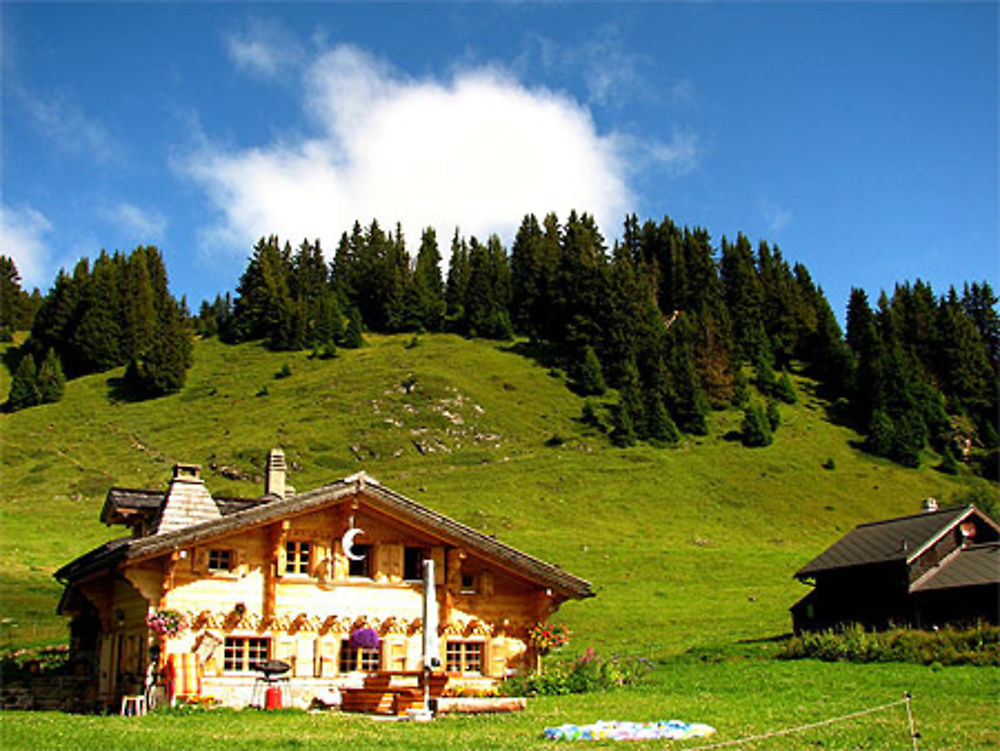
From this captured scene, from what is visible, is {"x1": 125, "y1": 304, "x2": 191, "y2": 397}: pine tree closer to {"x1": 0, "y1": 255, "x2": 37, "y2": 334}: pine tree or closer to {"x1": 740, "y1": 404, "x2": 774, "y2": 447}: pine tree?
{"x1": 0, "y1": 255, "x2": 37, "y2": 334}: pine tree

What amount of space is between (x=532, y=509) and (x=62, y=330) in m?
84.1

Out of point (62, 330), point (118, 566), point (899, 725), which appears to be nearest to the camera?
point (899, 725)

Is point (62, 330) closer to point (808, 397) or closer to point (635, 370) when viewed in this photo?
point (635, 370)

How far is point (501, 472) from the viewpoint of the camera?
297 ft

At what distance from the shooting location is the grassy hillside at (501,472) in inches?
2203

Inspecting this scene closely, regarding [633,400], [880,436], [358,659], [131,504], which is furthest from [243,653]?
[880,436]

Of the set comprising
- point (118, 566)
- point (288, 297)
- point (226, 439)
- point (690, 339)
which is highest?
point (288, 297)

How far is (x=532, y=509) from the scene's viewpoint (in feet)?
260

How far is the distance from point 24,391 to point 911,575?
102377 millimetres

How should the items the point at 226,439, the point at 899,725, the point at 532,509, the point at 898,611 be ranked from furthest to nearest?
1. the point at 226,439
2. the point at 532,509
3. the point at 898,611
4. the point at 899,725

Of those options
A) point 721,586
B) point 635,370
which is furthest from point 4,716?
point 635,370

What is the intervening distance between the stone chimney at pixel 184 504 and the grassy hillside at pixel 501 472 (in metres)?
21.1

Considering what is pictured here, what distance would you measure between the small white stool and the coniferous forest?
3319 inches

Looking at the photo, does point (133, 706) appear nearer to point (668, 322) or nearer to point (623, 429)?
point (623, 429)
